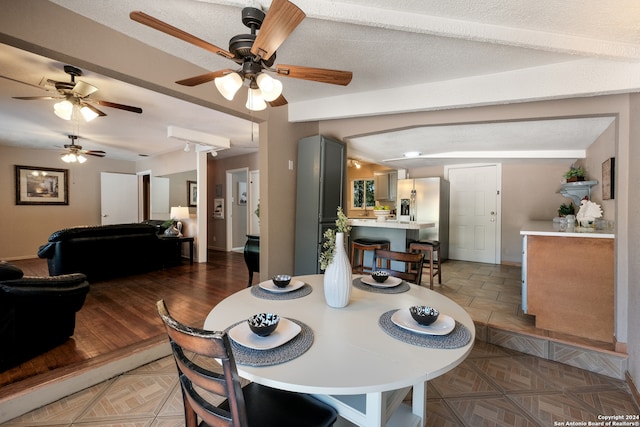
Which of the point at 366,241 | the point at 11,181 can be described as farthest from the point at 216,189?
the point at 366,241

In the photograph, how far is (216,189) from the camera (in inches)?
266

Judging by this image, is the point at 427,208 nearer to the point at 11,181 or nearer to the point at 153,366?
the point at 153,366

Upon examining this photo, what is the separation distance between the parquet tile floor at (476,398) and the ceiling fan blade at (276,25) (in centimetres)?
181

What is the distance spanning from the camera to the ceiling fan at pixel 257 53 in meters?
1.14

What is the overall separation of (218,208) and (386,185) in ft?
13.6

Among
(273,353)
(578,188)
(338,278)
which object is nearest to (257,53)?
(338,278)

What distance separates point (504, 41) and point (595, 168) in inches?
107

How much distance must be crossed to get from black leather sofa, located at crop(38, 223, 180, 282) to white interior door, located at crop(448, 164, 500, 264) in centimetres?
567

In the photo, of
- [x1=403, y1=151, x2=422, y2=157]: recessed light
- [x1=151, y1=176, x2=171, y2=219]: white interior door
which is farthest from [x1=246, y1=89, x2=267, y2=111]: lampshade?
[x1=151, y1=176, x2=171, y2=219]: white interior door

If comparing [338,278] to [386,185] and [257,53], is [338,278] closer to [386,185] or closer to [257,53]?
[257,53]

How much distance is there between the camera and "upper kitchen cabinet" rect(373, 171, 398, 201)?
6.02 metres

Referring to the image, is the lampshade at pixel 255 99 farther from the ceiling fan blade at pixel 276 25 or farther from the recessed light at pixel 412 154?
the recessed light at pixel 412 154

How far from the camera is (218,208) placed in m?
6.61

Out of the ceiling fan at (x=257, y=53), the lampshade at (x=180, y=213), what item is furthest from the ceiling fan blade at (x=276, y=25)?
the lampshade at (x=180, y=213)
